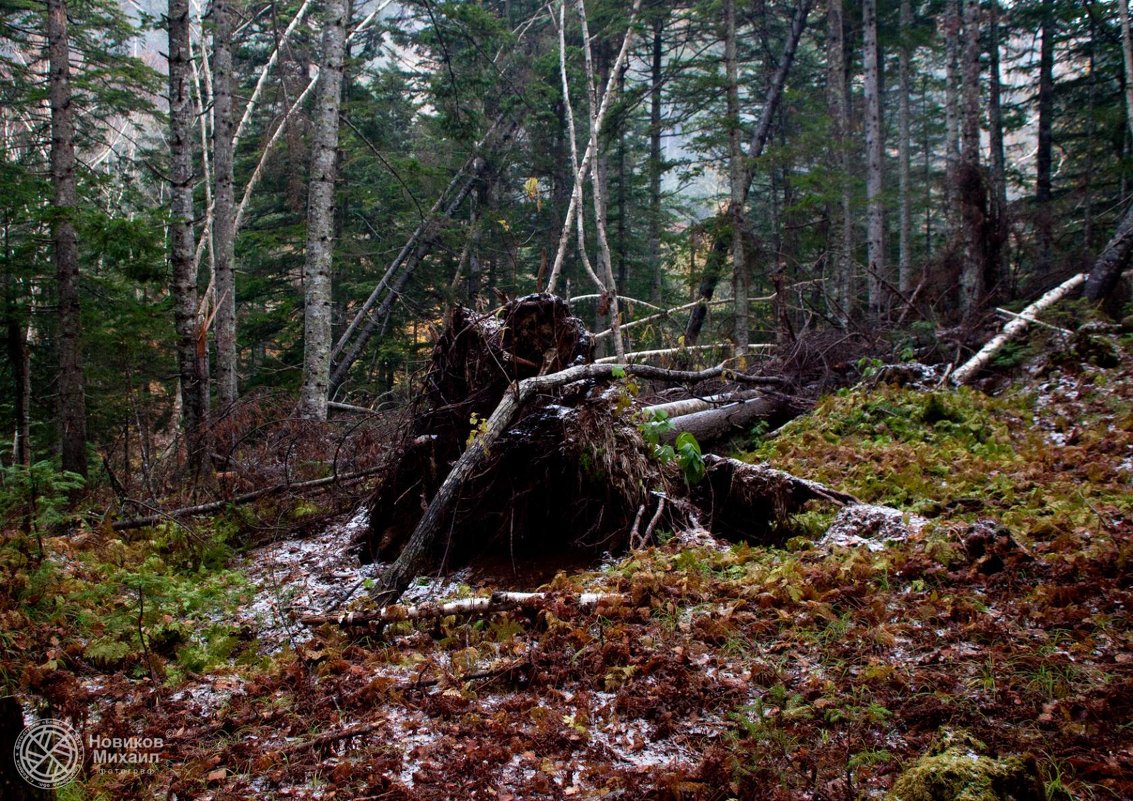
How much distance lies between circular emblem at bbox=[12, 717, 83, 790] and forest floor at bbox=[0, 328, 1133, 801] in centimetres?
11

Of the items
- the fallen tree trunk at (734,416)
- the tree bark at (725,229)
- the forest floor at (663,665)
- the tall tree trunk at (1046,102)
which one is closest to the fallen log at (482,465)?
the forest floor at (663,665)

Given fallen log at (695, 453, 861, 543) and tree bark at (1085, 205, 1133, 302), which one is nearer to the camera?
fallen log at (695, 453, 861, 543)

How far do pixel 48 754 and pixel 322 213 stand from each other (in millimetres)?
8557

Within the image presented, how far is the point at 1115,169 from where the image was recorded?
1425 centimetres

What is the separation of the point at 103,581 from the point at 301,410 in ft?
14.7

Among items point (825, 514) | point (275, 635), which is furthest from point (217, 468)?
point (825, 514)

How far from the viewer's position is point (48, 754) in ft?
7.39

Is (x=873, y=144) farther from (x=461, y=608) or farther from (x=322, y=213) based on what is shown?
(x=461, y=608)

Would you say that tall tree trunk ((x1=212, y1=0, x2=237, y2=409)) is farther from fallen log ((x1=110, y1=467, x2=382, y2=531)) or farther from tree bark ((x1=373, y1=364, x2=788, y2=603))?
tree bark ((x1=373, y1=364, x2=788, y2=603))

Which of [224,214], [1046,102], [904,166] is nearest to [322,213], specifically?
Answer: [224,214]

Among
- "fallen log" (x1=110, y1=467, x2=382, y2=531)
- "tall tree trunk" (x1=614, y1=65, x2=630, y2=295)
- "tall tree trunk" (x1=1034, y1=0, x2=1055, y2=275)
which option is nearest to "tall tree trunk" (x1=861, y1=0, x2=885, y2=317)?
→ "tall tree trunk" (x1=1034, y1=0, x2=1055, y2=275)

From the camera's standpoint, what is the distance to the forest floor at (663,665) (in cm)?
254

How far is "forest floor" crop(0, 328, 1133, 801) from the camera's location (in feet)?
8.33

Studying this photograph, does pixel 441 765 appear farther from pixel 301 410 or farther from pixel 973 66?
pixel 973 66
